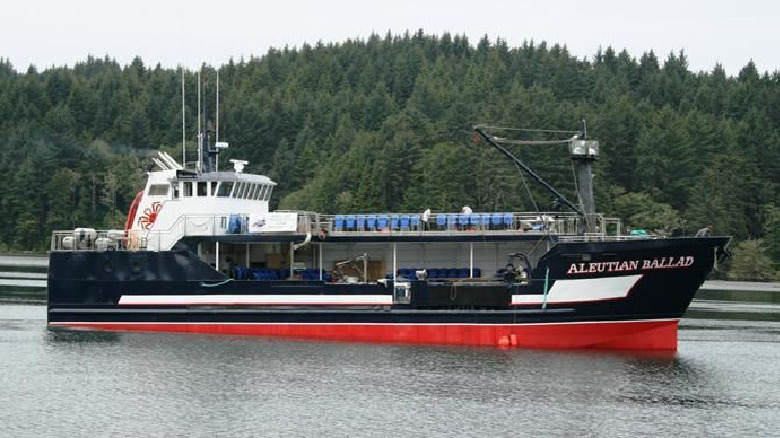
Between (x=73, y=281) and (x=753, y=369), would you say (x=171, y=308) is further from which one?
(x=753, y=369)

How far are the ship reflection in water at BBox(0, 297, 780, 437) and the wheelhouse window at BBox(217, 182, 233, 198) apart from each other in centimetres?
549

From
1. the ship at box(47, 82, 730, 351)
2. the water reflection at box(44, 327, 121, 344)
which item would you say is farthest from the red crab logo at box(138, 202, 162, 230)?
the water reflection at box(44, 327, 121, 344)

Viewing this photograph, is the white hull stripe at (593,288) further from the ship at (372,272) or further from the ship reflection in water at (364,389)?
the ship reflection in water at (364,389)

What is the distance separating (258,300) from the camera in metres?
41.7

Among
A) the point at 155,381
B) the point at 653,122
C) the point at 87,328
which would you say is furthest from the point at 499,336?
the point at 653,122

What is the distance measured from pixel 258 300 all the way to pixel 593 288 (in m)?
10.8

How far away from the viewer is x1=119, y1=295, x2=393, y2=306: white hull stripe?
4075cm

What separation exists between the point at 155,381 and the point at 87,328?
10.0 m

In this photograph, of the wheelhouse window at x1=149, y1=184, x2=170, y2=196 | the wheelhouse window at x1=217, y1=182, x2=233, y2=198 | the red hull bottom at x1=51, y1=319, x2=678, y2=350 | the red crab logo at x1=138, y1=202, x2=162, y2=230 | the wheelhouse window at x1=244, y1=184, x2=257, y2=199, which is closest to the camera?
the red hull bottom at x1=51, y1=319, x2=678, y2=350

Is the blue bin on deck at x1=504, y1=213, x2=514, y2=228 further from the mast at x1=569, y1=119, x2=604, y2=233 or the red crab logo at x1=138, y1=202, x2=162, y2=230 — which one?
the red crab logo at x1=138, y1=202, x2=162, y2=230

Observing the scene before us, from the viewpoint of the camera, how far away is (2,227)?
397 ft

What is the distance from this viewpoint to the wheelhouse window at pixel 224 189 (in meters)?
44.3

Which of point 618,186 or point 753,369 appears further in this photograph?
point 618,186

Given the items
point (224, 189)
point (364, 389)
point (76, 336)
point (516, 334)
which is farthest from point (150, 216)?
point (364, 389)
